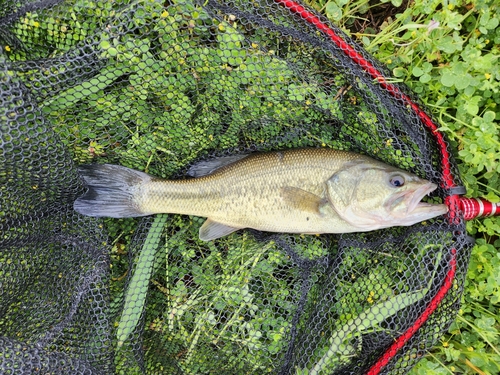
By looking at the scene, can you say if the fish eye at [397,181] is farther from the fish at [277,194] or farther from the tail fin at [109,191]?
the tail fin at [109,191]

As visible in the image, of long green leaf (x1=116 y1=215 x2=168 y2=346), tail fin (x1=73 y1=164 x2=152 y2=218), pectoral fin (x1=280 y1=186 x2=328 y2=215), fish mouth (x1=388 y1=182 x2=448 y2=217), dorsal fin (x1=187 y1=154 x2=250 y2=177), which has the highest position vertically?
fish mouth (x1=388 y1=182 x2=448 y2=217)

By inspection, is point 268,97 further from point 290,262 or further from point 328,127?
point 290,262

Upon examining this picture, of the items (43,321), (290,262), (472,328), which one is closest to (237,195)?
(290,262)

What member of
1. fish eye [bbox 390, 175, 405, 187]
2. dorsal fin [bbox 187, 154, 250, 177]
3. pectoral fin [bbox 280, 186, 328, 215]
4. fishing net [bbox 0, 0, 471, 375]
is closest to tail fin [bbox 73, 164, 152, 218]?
fishing net [bbox 0, 0, 471, 375]

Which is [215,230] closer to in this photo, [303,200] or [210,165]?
[210,165]

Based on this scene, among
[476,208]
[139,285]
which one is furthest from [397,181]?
[139,285]

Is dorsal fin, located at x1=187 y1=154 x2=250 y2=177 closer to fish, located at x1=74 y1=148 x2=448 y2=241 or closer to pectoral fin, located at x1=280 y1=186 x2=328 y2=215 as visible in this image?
fish, located at x1=74 y1=148 x2=448 y2=241

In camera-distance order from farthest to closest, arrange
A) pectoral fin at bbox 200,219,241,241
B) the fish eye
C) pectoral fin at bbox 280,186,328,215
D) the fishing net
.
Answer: pectoral fin at bbox 200,219,241,241, pectoral fin at bbox 280,186,328,215, the fish eye, the fishing net
